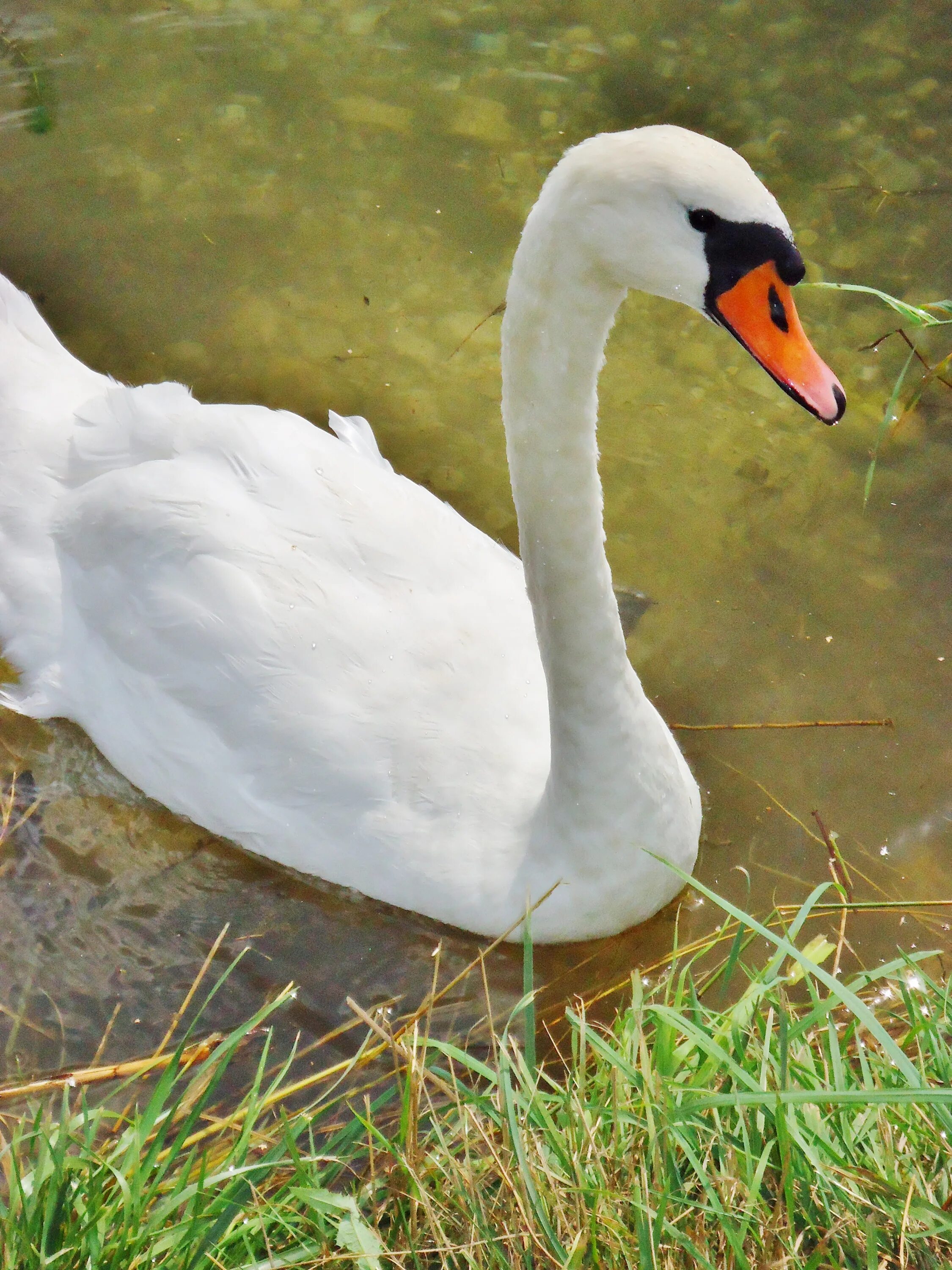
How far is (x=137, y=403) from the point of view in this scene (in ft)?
12.4

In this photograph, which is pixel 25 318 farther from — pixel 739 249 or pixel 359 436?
pixel 739 249

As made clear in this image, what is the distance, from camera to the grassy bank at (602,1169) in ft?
7.29

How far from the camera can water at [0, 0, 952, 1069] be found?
361 centimetres

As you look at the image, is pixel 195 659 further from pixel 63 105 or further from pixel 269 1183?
pixel 63 105

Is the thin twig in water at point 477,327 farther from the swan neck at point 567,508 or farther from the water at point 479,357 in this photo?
the swan neck at point 567,508

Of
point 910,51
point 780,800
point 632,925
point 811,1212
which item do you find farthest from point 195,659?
point 910,51

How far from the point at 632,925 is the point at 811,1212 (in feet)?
3.77

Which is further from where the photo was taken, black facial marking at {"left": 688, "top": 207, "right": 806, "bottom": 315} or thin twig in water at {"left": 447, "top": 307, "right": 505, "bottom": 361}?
thin twig in water at {"left": 447, "top": 307, "right": 505, "bottom": 361}

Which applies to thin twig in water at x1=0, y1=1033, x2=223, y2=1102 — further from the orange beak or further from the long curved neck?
the orange beak

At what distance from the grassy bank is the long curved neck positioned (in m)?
0.61

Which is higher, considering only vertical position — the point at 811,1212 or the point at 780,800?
the point at 811,1212

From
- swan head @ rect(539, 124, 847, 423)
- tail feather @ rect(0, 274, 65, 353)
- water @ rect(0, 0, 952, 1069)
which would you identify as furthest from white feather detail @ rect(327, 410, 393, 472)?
swan head @ rect(539, 124, 847, 423)

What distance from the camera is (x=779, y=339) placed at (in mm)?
2373

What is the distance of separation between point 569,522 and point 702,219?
71 centimetres
